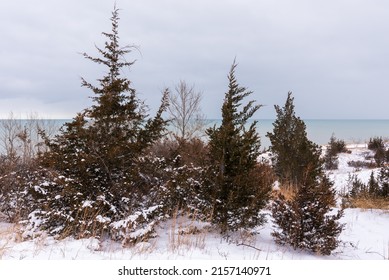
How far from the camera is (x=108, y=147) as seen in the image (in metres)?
6.28

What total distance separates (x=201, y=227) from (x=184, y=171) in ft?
3.68

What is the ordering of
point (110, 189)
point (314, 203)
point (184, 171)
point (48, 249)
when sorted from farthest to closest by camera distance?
point (184, 171)
point (110, 189)
point (314, 203)
point (48, 249)

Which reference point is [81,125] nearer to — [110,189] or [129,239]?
[110,189]

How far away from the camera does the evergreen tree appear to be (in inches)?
481

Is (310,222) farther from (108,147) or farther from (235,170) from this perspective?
(108,147)

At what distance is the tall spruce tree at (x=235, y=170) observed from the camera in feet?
20.1

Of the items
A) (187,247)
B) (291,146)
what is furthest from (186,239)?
(291,146)

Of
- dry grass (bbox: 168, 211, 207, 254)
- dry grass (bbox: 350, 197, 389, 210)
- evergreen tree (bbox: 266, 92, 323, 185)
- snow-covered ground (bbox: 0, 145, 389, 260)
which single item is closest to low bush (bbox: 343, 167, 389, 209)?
dry grass (bbox: 350, 197, 389, 210)

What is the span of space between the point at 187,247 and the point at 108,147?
2.35 metres

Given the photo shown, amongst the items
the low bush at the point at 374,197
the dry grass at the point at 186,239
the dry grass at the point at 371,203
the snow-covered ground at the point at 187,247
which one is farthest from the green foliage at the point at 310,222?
the low bush at the point at 374,197

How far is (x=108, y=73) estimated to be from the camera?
659 centimetres

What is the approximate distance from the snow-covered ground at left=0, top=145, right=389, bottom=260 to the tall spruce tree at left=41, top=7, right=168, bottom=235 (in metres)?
0.86

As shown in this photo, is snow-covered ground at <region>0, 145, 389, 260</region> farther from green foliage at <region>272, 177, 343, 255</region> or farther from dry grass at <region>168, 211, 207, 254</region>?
green foliage at <region>272, 177, 343, 255</region>

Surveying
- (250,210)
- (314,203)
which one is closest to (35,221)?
(250,210)
